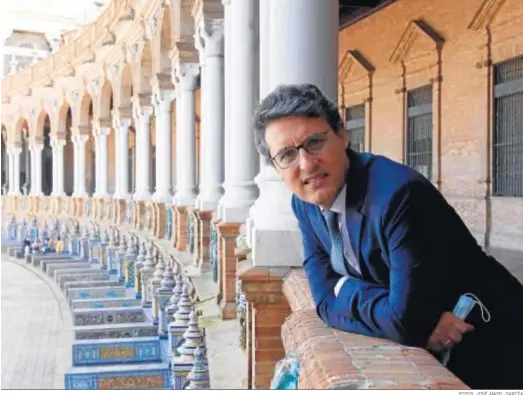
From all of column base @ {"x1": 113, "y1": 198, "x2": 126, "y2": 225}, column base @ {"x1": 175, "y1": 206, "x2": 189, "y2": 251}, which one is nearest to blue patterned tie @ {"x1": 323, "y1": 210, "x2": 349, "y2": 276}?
column base @ {"x1": 175, "y1": 206, "x2": 189, "y2": 251}

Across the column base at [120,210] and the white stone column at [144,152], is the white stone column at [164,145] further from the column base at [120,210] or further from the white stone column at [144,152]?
the column base at [120,210]

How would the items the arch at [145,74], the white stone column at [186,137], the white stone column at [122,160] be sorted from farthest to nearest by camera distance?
the white stone column at [122,160] → the arch at [145,74] → the white stone column at [186,137]

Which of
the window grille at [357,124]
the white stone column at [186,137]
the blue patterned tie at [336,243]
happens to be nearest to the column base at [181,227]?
the white stone column at [186,137]

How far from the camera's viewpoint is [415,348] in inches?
78.3

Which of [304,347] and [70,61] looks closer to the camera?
Answer: [304,347]

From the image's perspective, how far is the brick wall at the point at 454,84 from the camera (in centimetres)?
852

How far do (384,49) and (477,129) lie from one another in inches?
Answer: 135

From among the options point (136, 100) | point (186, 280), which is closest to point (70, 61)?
point (136, 100)

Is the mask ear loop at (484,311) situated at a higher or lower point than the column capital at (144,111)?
lower

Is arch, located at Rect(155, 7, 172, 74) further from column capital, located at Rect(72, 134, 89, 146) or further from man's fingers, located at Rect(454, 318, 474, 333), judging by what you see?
man's fingers, located at Rect(454, 318, 474, 333)

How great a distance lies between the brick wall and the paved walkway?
6696 mm

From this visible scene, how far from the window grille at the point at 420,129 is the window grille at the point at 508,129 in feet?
5.57

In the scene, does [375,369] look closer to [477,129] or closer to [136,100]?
[477,129]

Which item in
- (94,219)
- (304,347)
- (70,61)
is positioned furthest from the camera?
(70,61)
